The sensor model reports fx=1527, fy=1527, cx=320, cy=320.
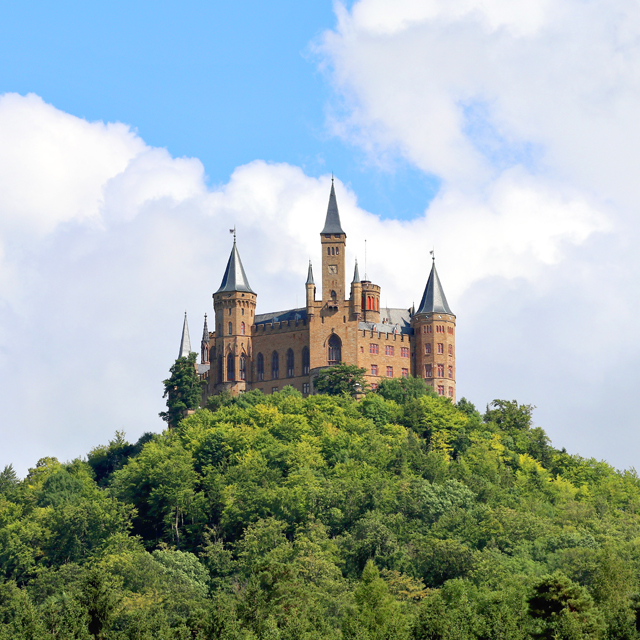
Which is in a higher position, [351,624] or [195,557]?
[195,557]

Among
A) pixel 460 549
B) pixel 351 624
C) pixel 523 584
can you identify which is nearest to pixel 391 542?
pixel 460 549

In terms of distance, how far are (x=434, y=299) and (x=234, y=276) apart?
17869mm

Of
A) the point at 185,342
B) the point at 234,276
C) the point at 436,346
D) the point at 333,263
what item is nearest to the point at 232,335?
the point at 234,276

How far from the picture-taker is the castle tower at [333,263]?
131125 mm

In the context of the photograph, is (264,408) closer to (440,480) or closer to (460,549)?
(440,480)

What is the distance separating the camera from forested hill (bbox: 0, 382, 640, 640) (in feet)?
262

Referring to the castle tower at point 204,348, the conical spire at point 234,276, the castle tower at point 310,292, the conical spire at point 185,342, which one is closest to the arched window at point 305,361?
the castle tower at point 310,292

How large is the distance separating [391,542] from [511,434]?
3443cm

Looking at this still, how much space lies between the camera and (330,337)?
5133 inches

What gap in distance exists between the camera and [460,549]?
95.4 m

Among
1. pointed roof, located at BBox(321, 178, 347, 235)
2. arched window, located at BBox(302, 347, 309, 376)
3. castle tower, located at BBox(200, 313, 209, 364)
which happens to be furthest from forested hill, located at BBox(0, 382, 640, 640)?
castle tower, located at BBox(200, 313, 209, 364)

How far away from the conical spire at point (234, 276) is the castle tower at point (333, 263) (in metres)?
7.77

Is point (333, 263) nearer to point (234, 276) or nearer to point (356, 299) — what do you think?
point (356, 299)

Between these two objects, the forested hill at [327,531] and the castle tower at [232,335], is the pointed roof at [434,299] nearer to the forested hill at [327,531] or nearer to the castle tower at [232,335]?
Result: the forested hill at [327,531]
